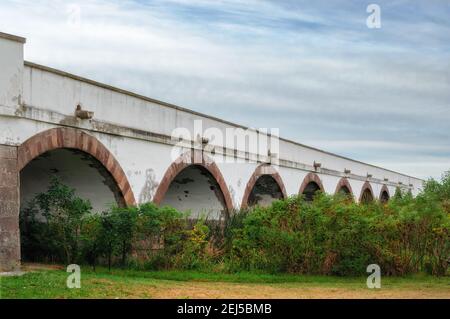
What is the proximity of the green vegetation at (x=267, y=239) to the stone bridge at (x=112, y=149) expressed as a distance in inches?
39.3

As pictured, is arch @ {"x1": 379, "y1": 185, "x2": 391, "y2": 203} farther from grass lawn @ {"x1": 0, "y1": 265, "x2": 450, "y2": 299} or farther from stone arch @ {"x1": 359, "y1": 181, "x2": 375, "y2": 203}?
grass lawn @ {"x1": 0, "y1": 265, "x2": 450, "y2": 299}

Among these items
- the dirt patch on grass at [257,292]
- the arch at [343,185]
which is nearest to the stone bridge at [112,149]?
the dirt patch on grass at [257,292]

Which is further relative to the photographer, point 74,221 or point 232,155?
point 232,155

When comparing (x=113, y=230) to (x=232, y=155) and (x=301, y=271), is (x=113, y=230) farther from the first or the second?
(x=232, y=155)

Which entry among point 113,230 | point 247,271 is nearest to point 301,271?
point 247,271

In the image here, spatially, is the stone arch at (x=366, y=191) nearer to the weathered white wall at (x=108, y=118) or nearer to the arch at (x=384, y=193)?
the arch at (x=384, y=193)

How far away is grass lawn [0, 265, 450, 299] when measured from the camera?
805cm

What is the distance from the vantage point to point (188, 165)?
15211 millimetres

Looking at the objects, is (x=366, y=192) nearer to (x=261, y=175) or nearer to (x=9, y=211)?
(x=261, y=175)

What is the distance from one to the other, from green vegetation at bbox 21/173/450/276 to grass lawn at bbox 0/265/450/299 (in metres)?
0.40

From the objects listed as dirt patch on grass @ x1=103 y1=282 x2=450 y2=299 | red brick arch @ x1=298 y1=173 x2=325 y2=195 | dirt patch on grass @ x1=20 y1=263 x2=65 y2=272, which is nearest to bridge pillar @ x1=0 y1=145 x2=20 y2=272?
dirt patch on grass @ x1=20 y1=263 x2=65 y2=272

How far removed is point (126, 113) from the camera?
13.2m

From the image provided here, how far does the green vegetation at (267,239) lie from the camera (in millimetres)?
11125
